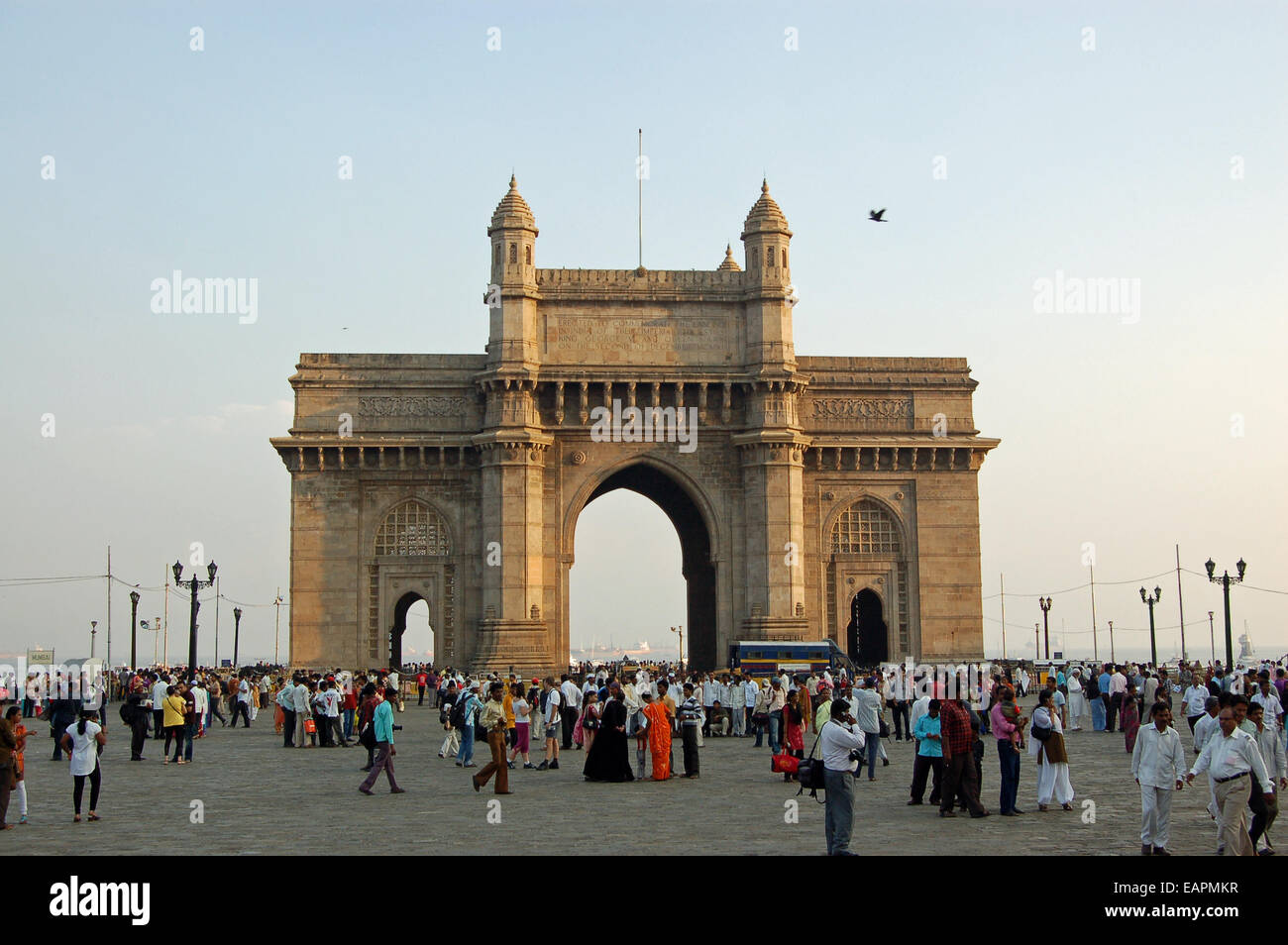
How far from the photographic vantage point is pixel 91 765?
62.3 feet

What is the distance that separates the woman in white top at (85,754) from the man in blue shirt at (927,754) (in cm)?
1074

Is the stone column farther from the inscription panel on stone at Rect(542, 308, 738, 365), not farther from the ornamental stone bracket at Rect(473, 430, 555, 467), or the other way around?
the inscription panel on stone at Rect(542, 308, 738, 365)

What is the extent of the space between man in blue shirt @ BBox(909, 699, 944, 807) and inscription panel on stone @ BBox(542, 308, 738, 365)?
107ft

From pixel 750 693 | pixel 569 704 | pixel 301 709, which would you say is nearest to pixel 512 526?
pixel 750 693

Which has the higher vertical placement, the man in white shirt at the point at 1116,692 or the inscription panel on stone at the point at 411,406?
the inscription panel on stone at the point at 411,406

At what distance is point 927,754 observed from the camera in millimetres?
19875

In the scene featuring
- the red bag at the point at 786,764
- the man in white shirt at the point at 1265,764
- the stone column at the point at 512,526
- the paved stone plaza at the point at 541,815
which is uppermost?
the stone column at the point at 512,526

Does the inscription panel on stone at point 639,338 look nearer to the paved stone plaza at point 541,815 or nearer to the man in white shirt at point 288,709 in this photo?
the man in white shirt at point 288,709

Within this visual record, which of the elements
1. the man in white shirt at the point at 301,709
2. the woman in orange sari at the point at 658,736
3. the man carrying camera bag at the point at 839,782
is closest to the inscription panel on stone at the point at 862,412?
the man in white shirt at the point at 301,709

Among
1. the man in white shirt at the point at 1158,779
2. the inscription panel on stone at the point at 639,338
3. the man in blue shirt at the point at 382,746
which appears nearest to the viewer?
the man in white shirt at the point at 1158,779

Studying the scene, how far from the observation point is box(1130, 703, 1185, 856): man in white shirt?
14922 millimetres

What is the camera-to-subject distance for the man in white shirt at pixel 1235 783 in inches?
553

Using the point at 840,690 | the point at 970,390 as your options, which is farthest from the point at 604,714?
the point at 970,390

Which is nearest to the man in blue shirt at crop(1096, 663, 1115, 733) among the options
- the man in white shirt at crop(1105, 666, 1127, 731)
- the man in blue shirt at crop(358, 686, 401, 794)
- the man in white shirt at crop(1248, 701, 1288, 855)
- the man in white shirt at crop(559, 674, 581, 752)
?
the man in white shirt at crop(1105, 666, 1127, 731)
